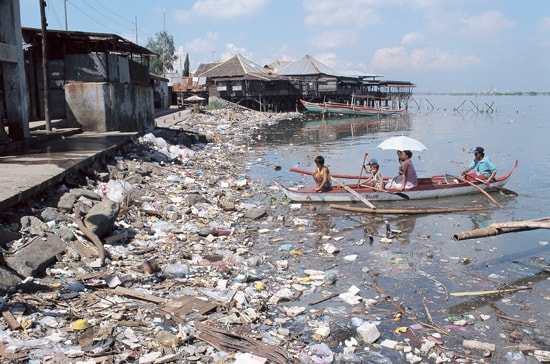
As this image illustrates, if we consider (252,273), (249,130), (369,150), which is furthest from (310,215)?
(249,130)

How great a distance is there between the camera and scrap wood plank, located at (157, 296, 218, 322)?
4.56m

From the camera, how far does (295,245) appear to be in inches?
301

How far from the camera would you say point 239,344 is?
4.08 m

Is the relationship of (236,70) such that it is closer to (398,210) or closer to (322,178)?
(322,178)

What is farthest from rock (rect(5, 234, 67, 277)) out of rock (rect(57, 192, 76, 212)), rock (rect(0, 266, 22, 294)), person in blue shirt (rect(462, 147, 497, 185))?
person in blue shirt (rect(462, 147, 497, 185))

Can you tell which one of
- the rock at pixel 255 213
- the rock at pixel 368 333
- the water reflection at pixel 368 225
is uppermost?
the rock at pixel 255 213

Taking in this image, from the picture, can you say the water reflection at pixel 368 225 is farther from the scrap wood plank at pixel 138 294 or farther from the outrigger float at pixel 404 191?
the scrap wood plank at pixel 138 294

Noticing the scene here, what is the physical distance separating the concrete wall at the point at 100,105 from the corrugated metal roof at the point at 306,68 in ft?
114

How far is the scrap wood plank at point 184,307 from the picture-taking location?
4.56 metres

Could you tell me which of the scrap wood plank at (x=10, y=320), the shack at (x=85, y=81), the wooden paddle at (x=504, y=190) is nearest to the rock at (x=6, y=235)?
the scrap wood plank at (x=10, y=320)

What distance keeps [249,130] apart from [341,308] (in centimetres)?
2444

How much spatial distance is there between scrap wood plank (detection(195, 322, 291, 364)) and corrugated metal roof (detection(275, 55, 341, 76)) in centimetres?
4577

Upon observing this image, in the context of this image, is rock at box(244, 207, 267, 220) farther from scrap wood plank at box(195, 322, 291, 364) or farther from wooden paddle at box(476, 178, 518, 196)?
wooden paddle at box(476, 178, 518, 196)

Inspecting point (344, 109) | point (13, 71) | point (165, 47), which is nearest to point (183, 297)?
point (13, 71)
